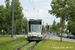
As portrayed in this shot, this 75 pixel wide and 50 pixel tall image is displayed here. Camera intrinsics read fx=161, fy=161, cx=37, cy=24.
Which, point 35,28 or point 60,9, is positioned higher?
point 60,9

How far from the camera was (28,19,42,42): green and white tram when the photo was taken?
78.5 feet

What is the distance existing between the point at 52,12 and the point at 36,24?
4.46 meters

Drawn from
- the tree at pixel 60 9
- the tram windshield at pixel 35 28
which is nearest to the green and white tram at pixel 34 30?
the tram windshield at pixel 35 28

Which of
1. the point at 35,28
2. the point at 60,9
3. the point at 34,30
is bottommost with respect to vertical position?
the point at 34,30

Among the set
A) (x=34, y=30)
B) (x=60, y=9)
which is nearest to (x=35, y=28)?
(x=34, y=30)

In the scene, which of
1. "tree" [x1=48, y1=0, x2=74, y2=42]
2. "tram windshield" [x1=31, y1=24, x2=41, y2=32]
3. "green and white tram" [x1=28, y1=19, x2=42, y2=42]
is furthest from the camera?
"tree" [x1=48, y1=0, x2=74, y2=42]

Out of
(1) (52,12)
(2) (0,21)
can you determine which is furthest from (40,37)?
(2) (0,21)

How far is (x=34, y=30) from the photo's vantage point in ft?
78.8

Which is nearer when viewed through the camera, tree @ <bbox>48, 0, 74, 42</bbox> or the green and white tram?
the green and white tram

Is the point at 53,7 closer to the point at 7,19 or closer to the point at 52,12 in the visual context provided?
the point at 52,12

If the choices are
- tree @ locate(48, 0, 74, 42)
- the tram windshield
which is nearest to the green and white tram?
the tram windshield

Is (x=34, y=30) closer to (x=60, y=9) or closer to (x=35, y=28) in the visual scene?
(x=35, y=28)

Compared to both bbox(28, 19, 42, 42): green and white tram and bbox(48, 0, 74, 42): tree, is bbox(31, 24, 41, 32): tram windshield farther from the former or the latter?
bbox(48, 0, 74, 42): tree

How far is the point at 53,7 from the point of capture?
88.1ft
